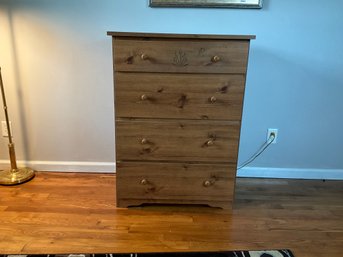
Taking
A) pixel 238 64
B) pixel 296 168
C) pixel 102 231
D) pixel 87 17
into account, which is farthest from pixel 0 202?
pixel 296 168

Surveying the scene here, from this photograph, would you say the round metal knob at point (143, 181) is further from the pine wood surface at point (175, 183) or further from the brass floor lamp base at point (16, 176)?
the brass floor lamp base at point (16, 176)

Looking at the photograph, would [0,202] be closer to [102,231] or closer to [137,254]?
[102,231]

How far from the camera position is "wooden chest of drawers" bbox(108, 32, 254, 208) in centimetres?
142

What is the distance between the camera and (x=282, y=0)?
179cm

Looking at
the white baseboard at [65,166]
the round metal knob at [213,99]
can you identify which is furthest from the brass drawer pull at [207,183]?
the white baseboard at [65,166]

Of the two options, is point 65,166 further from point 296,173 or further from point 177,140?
point 296,173

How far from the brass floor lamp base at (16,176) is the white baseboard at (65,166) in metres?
0.07

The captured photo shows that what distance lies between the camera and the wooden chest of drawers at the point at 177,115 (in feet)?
4.65

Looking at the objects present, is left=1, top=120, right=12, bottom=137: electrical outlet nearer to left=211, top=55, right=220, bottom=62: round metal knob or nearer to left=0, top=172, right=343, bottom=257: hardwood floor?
left=0, top=172, right=343, bottom=257: hardwood floor

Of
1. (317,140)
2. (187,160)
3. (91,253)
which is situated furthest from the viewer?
(317,140)

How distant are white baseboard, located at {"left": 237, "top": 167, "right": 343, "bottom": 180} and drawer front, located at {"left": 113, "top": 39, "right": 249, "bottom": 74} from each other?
0.97 m

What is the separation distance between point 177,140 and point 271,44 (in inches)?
37.3

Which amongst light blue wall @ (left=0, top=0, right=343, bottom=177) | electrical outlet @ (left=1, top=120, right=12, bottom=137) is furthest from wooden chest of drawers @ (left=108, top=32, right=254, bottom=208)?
electrical outlet @ (left=1, top=120, right=12, bottom=137)

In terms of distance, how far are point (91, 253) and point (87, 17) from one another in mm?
1431
